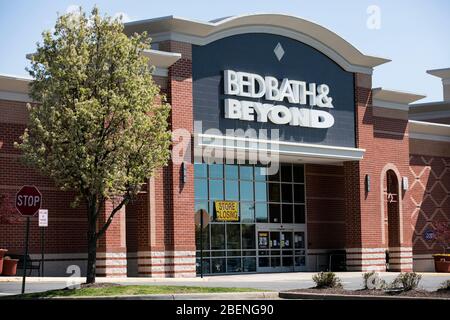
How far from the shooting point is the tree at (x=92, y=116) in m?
25.2

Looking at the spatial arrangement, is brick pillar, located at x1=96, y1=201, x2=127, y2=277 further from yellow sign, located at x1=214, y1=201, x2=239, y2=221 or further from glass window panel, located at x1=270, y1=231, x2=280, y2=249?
glass window panel, located at x1=270, y1=231, x2=280, y2=249

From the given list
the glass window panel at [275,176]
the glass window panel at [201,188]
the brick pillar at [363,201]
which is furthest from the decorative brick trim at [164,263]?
the brick pillar at [363,201]

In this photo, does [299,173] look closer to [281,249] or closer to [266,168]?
[266,168]

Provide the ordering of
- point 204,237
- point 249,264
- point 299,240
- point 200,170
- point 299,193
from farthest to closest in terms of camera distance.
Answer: point 299,193, point 299,240, point 249,264, point 204,237, point 200,170

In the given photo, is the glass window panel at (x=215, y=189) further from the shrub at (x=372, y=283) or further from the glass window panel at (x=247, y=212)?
the shrub at (x=372, y=283)

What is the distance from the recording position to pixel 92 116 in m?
24.9

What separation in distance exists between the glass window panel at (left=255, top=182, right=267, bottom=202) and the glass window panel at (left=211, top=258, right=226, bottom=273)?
3.70 m

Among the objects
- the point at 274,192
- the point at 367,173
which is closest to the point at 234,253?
the point at 274,192

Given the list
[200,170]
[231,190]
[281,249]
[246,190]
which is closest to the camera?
[200,170]

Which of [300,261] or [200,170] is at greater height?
[200,170]

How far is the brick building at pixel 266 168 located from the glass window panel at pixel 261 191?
6cm

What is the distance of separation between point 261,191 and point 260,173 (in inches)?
34.0
